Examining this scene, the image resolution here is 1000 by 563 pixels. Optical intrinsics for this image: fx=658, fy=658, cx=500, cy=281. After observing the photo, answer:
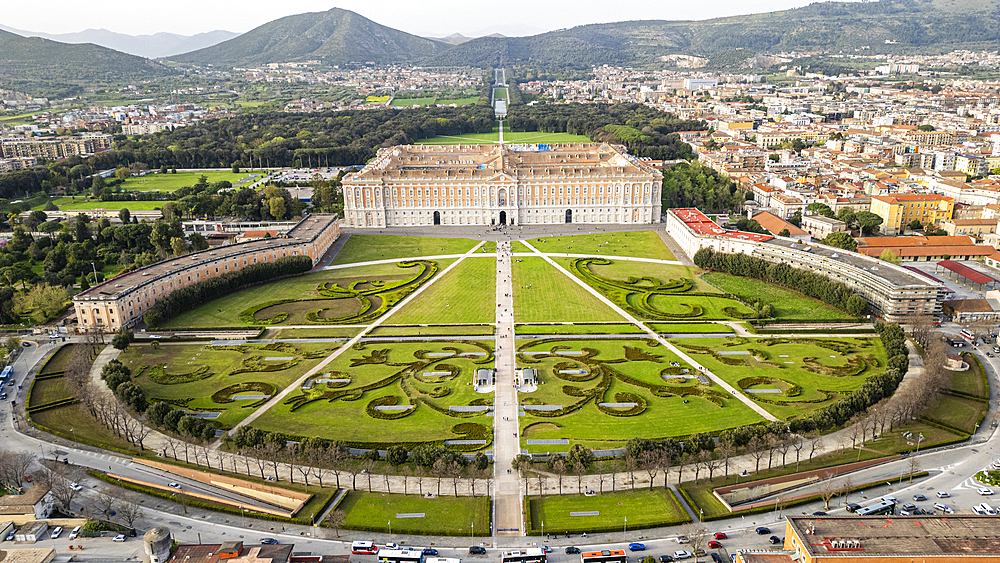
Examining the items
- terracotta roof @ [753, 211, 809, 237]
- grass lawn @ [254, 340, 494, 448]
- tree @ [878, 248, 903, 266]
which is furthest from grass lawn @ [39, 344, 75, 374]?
tree @ [878, 248, 903, 266]

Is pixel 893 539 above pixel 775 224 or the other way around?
the other way around

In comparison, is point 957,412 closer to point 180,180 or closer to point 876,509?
point 876,509

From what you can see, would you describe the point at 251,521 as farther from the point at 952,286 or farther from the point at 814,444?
the point at 952,286

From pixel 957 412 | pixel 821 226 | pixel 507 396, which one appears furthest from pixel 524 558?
pixel 821 226

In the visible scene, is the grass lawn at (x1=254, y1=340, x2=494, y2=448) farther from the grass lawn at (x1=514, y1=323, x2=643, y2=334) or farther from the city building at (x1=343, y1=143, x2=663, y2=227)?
the city building at (x1=343, y1=143, x2=663, y2=227)

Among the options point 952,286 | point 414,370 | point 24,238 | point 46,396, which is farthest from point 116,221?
point 952,286

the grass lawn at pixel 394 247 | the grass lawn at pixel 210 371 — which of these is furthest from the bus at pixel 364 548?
the grass lawn at pixel 394 247
